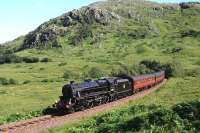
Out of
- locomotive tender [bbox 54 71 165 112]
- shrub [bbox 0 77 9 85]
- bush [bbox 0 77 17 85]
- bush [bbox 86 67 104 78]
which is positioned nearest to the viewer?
locomotive tender [bbox 54 71 165 112]

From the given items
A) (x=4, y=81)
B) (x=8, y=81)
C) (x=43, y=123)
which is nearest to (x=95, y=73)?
(x=8, y=81)

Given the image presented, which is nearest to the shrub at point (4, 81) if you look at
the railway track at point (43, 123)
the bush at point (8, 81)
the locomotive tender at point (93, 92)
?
the bush at point (8, 81)

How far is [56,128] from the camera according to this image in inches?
1524

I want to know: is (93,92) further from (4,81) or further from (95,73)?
(4,81)

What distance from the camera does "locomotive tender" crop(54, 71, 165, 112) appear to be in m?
51.3

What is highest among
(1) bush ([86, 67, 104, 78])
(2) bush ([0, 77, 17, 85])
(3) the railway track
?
(3) the railway track

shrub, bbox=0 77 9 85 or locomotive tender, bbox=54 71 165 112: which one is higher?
locomotive tender, bbox=54 71 165 112

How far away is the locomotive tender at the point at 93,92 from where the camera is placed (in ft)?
168

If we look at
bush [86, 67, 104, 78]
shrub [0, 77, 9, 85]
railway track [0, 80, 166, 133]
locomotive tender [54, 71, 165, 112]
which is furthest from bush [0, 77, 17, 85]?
railway track [0, 80, 166, 133]

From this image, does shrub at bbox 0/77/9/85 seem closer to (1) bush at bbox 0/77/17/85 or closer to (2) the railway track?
(1) bush at bbox 0/77/17/85

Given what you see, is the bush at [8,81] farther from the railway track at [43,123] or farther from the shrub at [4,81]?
the railway track at [43,123]

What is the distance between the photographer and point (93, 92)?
55969 mm

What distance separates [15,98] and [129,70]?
50861 mm

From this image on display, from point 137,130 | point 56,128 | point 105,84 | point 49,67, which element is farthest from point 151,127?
point 49,67
